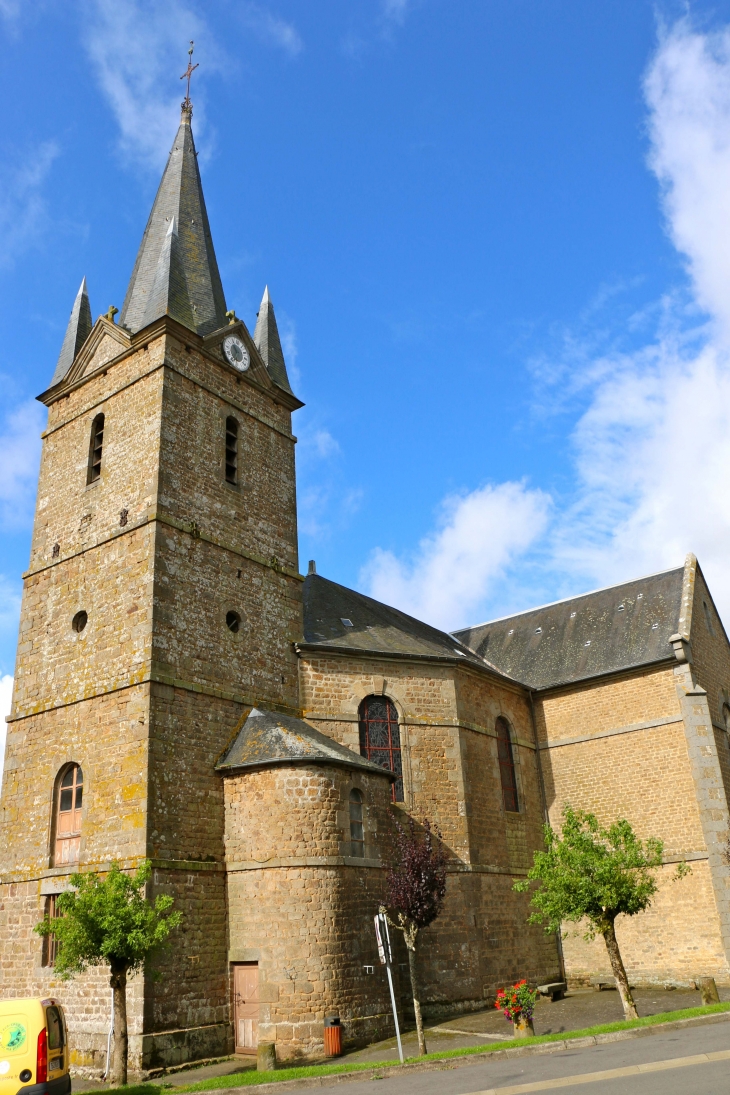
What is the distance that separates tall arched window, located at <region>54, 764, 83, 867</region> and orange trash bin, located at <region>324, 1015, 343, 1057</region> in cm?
564

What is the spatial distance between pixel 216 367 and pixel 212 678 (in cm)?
797

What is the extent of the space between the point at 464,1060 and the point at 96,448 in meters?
15.1

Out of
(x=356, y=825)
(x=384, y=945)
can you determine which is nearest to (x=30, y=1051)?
(x=384, y=945)

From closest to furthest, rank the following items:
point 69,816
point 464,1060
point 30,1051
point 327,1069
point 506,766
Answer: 1. point 30,1051
2. point 327,1069
3. point 464,1060
4. point 69,816
5. point 506,766

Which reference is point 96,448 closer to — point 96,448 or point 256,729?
point 96,448

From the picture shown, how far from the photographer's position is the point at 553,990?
66.6 feet

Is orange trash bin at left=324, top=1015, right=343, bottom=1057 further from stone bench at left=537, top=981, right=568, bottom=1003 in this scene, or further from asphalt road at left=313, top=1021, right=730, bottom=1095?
stone bench at left=537, top=981, right=568, bottom=1003

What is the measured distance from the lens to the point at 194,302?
72.6ft

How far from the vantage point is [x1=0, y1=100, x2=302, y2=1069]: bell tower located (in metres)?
15.8

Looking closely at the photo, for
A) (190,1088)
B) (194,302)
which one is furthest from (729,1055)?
(194,302)

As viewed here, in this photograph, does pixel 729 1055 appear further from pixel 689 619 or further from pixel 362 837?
pixel 689 619

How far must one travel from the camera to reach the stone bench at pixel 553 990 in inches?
789

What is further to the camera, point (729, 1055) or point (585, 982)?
point (585, 982)

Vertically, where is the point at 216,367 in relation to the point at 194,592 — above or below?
above
